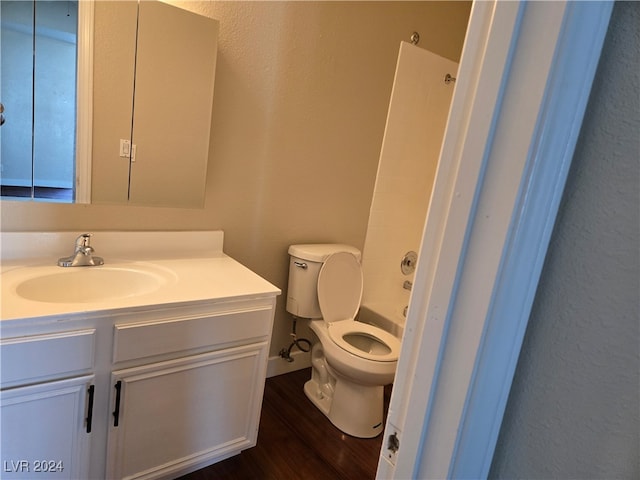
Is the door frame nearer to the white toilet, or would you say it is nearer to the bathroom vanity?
the bathroom vanity

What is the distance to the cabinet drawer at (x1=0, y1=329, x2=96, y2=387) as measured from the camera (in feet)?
3.45

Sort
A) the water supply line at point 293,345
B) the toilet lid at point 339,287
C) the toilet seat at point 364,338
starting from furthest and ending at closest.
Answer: the water supply line at point 293,345, the toilet lid at point 339,287, the toilet seat at point 364,338

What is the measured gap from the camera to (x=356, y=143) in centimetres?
229

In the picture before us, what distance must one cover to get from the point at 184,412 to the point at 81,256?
67 centimetres

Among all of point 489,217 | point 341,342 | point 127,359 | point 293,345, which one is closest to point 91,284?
point 127,359

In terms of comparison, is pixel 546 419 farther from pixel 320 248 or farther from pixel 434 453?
pixel 320 248

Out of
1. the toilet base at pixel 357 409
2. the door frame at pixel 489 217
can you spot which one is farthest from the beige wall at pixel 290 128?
the door frame at pixel 489 217

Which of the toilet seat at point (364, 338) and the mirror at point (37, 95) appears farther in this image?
the toilet seat at point (364, 338)

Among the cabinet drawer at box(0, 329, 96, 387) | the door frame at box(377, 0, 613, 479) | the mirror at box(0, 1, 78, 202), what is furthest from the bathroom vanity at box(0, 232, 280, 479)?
the door frame at box(377, 0, 613, 479)

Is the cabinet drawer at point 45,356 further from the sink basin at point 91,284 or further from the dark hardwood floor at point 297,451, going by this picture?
the dark hardwood floor at point 297,451

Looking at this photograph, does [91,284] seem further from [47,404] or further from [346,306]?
[346,306]

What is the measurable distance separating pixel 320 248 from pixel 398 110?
3.09 feet

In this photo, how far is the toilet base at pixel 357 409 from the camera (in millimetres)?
1953

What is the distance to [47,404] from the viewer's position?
1.14 meters
